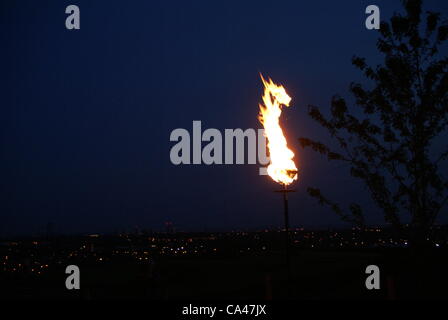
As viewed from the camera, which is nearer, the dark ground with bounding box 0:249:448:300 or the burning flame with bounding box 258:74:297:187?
the burning flame with bounding box 258:74:297:187

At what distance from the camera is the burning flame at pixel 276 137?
504 inches

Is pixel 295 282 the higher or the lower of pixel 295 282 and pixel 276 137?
the lower

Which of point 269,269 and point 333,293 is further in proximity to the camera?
point 269,269

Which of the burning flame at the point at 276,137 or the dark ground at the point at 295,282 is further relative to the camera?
the dark ground at the point at 295,282

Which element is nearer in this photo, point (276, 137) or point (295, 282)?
point (276, 137)

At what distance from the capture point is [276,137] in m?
13.4

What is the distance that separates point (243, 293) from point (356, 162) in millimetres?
6526

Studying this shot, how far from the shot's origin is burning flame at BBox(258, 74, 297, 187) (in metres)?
12.8

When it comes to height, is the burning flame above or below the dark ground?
above

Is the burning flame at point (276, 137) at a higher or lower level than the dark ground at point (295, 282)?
higher

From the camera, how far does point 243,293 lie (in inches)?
730
